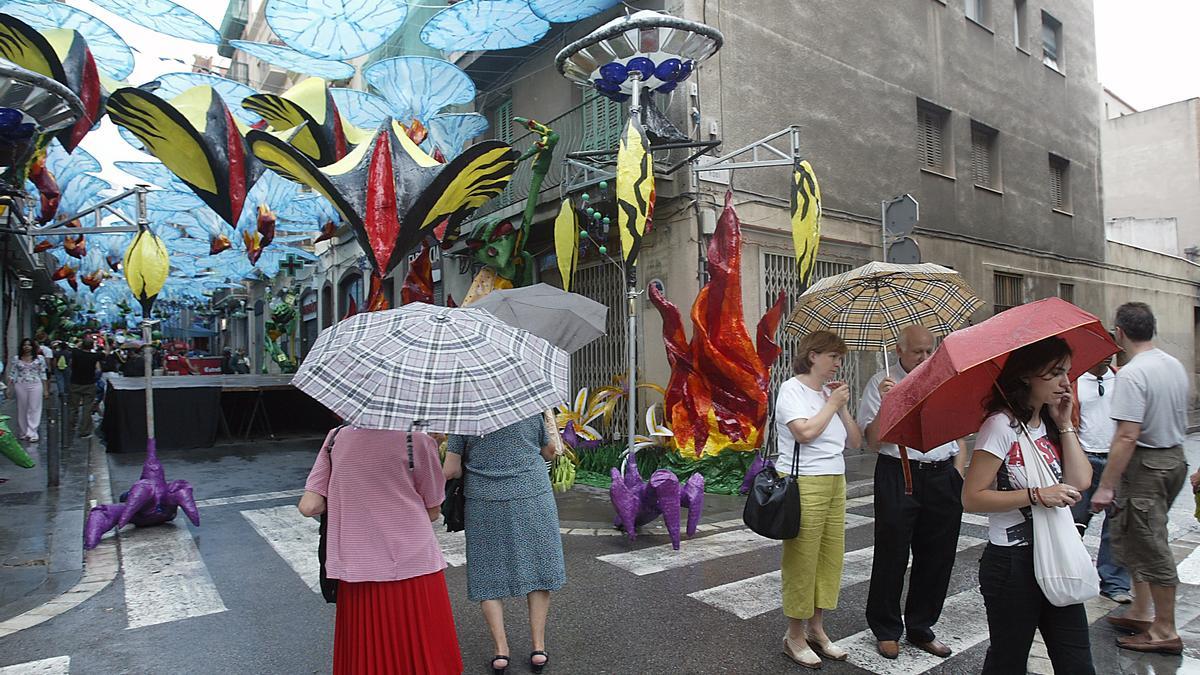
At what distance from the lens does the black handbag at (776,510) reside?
11.6 ft

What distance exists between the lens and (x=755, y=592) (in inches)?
192

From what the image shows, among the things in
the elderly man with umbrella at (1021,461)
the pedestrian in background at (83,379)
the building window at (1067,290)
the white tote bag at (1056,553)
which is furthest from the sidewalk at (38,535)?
the building window at (1067,290)

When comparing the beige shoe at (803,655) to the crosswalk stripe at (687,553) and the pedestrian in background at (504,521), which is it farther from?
the crosswalk stripe at (687,553)

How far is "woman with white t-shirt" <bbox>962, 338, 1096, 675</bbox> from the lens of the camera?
8.25 ft

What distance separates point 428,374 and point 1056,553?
216 centimetres

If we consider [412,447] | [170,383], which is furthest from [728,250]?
[170,383]

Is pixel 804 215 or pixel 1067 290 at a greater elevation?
pixel 804 215

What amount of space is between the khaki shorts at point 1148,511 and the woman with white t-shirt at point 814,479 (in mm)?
1566

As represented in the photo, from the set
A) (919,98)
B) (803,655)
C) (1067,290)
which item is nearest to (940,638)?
(803,655)

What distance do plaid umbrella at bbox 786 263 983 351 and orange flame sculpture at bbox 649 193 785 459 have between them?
4.18m

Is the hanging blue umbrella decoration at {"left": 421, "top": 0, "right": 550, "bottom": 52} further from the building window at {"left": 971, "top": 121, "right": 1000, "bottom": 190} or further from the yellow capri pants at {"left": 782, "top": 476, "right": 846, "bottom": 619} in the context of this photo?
the building window at {"left": 971, "top": 121, "right": 1000, "bottom": 190}

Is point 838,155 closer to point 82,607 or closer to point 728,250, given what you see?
point 728,250

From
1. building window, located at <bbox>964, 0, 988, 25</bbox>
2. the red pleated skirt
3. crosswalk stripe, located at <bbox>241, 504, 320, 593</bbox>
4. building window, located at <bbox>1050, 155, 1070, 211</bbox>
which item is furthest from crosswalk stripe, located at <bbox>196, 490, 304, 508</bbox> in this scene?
building window, located at <bbox>1050, 155, 1070, 211</bbox>

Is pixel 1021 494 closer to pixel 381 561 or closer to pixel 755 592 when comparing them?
pixel 381 561
